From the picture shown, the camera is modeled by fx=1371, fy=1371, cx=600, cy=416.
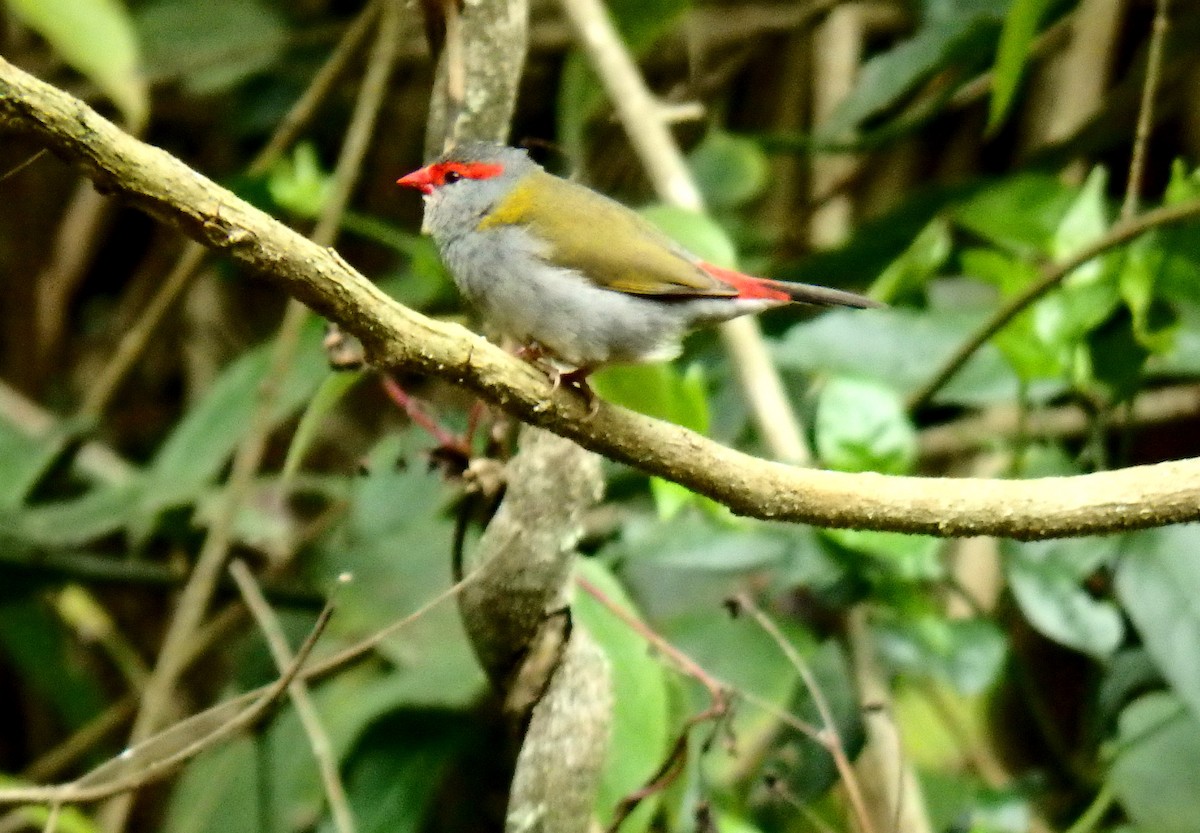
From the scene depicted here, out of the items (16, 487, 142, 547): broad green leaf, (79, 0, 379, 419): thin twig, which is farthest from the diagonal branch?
(79, 0, 379, 419): thin twig

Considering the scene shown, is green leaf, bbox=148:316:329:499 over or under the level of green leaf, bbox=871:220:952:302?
under

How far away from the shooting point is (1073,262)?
193 centimetres

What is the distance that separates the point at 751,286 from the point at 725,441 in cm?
84

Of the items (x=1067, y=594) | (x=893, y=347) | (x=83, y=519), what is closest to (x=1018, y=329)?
(x=893, y=347)

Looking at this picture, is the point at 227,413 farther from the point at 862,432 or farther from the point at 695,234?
the point at 862,432

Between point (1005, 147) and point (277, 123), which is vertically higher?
point (277, 123)

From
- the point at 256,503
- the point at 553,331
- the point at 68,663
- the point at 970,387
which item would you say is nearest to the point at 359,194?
the point at 256,503

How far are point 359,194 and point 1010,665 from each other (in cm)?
264

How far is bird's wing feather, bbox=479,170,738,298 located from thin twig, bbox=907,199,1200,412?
548mm

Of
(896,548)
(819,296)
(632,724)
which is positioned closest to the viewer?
(819,296)

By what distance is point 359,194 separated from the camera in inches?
166

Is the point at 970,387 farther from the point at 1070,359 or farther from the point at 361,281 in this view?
the point at 361,281

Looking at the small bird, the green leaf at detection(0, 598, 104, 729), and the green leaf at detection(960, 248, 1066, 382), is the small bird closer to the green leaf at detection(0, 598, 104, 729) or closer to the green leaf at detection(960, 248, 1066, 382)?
the green leaf at detection(960, 248, 1066, 382)

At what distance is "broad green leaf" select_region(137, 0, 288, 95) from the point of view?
3477 mm
